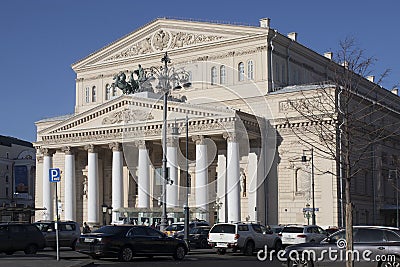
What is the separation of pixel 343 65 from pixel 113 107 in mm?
49326

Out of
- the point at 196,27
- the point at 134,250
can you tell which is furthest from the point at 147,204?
the point at 134,250

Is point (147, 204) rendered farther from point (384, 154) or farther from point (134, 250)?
point (134, 250)

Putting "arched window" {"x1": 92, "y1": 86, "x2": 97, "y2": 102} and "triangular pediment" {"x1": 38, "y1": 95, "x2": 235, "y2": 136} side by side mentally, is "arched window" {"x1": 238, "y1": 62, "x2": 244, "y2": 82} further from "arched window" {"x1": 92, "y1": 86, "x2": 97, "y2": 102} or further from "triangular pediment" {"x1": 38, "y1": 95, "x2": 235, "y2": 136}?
"arched window" {"x1": 92, "y1": 86, "x2": 97, "y2": 102}

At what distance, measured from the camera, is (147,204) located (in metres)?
70.1

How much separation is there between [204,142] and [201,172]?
2723 millimetres

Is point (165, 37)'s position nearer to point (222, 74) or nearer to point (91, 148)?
point (222, 74)

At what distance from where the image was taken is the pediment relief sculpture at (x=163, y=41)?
247ft

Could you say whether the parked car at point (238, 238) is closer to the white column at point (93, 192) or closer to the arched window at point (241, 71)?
Result: the arched window at point (241, 71)

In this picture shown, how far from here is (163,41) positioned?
257 ft

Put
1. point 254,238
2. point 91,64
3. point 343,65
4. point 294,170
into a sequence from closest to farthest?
point 343,65, point 254,238, point 294,170, point 91,64

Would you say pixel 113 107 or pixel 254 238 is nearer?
pixel 254 238

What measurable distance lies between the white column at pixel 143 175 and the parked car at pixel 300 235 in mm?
28070

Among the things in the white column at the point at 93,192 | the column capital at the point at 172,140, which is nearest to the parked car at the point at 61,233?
the column capital at the point at 172,140

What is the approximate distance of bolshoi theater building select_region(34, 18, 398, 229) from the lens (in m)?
64.8
